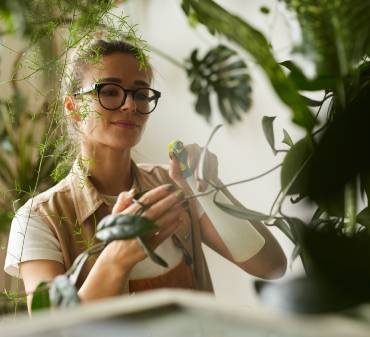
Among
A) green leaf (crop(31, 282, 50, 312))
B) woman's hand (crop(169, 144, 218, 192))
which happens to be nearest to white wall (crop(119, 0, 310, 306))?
woman's hand (crop(169, 144, 218, 192))

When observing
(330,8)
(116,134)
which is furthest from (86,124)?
(330,8)

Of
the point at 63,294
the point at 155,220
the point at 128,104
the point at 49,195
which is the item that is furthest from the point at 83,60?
the point at 63,294

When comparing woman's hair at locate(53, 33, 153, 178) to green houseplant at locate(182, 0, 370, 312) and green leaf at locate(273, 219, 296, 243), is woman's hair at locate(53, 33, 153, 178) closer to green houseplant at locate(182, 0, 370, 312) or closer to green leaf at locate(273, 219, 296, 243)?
green houseplant at locate(182, 0, 370, 312)

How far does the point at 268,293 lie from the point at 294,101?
24 cm

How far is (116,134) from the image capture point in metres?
0.82

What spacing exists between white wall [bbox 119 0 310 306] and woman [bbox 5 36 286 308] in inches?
0.7

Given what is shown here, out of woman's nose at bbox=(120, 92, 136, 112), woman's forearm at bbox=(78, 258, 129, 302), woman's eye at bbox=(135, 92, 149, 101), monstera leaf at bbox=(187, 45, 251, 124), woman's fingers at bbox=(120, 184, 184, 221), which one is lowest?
woman's forearm at bbox=(78, 258, 129, 302)

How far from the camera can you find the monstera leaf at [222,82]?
0.55 metres

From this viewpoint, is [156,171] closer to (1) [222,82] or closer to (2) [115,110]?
(2) [115,110]

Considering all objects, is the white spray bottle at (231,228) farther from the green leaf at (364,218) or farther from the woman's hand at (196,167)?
the green leaf at (364,218)

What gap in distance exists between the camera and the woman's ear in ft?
2.81

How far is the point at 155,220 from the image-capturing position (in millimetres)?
648

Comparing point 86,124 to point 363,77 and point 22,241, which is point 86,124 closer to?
point 22,241

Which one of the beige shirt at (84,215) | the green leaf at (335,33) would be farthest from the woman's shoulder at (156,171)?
the green leaf at (335,33)
